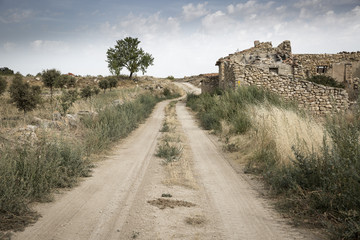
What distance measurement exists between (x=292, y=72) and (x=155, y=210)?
18067 millimetres

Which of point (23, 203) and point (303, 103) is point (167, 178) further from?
point (303, 103)

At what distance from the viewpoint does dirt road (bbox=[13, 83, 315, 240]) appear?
143 inches

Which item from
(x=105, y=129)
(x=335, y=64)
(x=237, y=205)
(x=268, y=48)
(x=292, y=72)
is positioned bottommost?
(x=237, y=205)

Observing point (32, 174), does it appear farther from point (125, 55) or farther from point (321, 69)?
point (125, 55)

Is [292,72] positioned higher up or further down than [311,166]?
higher up

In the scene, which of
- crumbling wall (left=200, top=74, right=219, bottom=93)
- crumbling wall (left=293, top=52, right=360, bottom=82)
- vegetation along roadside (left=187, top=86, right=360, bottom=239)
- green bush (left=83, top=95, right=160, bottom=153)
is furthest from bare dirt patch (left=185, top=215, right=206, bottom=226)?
crumbling wall (left=200, top=74, right=219, bottom=93)

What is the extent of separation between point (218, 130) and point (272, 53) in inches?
448

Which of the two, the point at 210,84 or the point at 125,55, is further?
the point at 125,55

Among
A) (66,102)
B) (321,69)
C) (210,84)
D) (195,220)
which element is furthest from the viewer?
(210,84)

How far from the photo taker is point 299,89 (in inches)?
685

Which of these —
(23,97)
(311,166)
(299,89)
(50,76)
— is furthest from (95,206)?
(50,76)

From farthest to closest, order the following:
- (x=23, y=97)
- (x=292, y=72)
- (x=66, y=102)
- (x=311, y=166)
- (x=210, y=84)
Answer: (x=210, y=84) < (x=292, y=72) < (x=23, y=97) < (x=66, y=102) < (x=311, y=166)

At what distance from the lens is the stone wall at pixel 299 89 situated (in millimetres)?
17000

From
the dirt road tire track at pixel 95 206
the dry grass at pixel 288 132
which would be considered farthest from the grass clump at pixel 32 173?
the dry grass at pixel 288 132
